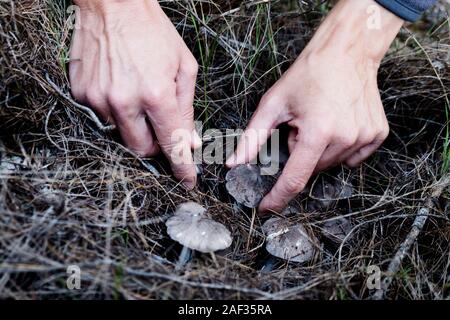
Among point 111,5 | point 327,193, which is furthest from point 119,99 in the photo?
point 327,193

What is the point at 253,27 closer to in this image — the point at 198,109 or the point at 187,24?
the point at 187,24

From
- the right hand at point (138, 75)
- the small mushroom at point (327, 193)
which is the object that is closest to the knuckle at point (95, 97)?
the right hand at point (138, 75)

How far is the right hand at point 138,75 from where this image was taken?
202 cm

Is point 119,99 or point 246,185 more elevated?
point 119,99

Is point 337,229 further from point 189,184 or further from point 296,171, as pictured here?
point 189,184

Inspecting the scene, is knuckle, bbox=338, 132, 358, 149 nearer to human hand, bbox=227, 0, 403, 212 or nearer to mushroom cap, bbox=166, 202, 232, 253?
human hand, bbox=227, 0, 403, 212

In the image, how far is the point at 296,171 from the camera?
85.4 inches

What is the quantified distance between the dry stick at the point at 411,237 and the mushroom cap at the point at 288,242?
38cm

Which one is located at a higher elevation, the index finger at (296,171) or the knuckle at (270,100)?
the knuckle at (270,100)

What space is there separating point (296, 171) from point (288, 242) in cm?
34

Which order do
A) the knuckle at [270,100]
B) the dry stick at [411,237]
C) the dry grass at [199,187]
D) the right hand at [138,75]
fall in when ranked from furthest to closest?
the knuckle at [270,100], the right hand at [138,75], the dry stick at [411,237], the dry grass at [199,187]

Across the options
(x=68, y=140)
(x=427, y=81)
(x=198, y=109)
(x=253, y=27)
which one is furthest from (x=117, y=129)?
(x=427, y=81)

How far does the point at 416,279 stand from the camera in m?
1.95

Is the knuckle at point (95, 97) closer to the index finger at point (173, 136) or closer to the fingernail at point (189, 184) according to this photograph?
the index finger at point (173, 136)
